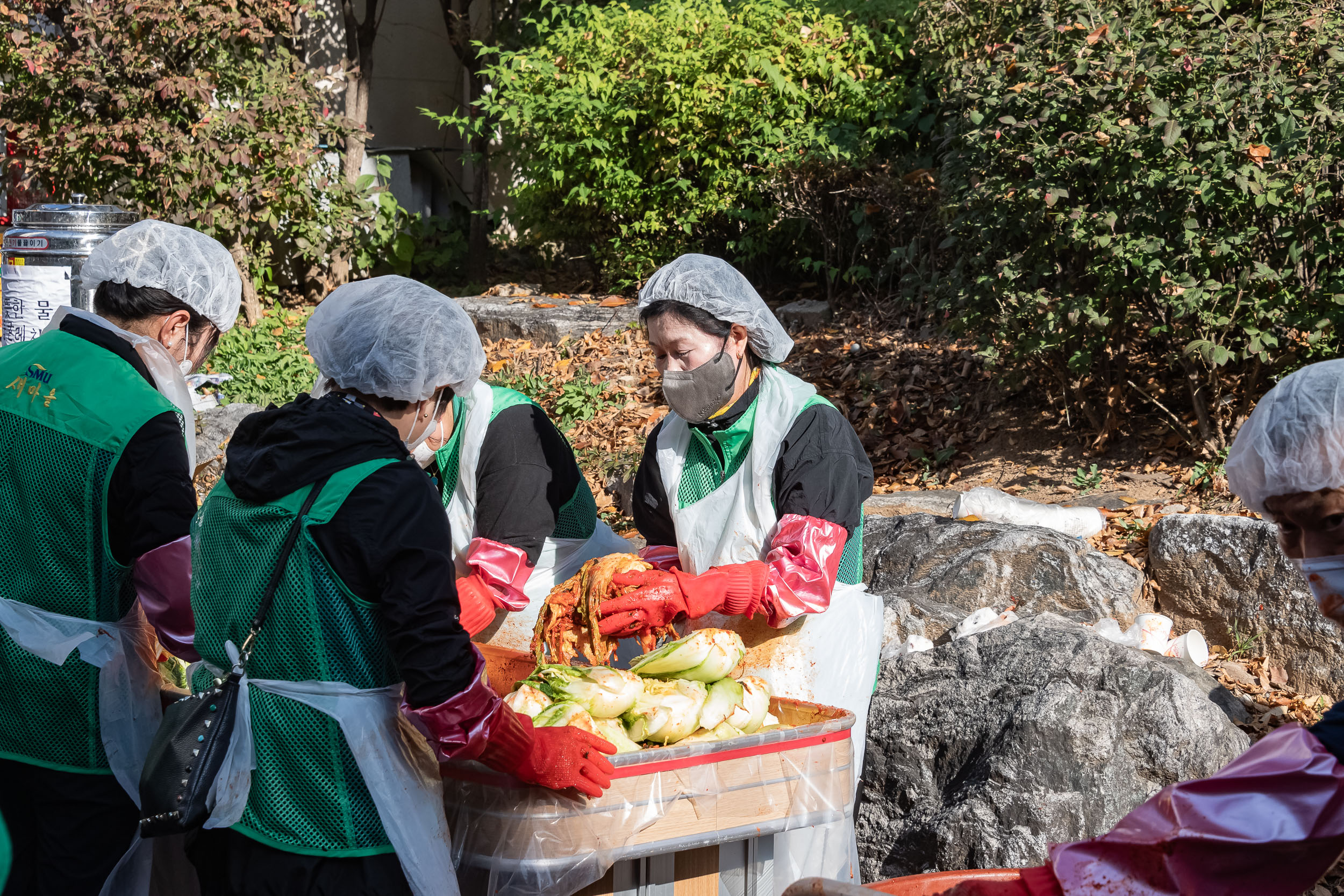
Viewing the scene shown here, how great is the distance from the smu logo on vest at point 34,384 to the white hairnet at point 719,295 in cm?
151

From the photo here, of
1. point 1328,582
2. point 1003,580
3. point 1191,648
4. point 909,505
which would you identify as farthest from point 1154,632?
point 1328,582

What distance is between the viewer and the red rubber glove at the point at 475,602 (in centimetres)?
335

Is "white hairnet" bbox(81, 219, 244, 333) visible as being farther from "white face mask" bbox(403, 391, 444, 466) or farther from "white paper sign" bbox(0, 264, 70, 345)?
"white paper sign" bbox(0, 264, 70, 345)

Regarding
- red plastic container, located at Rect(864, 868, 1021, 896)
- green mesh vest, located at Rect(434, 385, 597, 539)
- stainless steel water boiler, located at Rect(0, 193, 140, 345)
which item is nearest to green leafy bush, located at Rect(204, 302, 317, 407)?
stainless steel water boiler, located at Rect(0, 193, 140, 345)

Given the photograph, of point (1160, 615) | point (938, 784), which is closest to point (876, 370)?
point (1160, 615)

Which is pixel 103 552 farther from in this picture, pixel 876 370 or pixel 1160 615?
pixel 876 370

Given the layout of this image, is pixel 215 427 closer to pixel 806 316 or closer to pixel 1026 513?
pixel 806 316

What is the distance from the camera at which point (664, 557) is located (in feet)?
11.3

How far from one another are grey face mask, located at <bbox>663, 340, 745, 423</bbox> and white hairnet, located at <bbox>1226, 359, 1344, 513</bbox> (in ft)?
5.07

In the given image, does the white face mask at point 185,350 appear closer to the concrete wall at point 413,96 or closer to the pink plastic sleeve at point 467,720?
the pink plastic sleeve at point 467,720

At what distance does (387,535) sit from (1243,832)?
4.87 feet

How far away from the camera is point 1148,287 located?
5438 mm

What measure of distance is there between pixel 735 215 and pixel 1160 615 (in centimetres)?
517

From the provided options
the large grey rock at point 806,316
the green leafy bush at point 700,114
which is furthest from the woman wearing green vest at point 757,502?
the green leafy bush at point 700,114
